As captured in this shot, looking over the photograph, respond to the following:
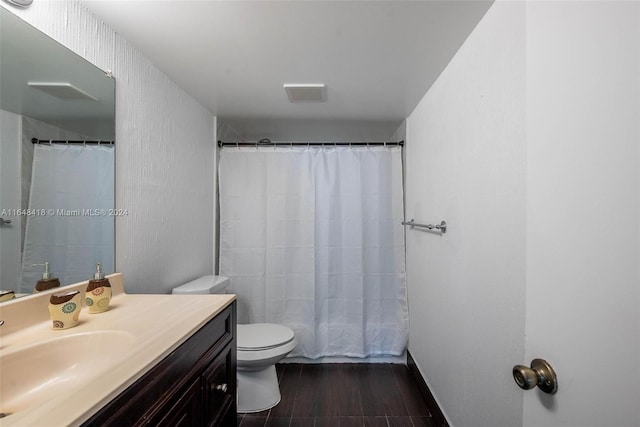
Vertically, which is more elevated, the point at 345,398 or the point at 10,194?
the point at 10,194

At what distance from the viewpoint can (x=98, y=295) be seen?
1.03 meters

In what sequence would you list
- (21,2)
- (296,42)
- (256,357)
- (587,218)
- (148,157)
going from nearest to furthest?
(587,218) < (21,2) < (296,42) < (148,157) < (256,357)

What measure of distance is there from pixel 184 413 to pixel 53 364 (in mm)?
390

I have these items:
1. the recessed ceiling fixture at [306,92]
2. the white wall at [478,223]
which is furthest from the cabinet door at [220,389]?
the recessed ceiling fixture at [306,92]

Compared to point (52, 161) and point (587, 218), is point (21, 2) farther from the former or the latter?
point (587, 218)

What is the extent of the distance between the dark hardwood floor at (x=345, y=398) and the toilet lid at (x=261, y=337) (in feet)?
1.45

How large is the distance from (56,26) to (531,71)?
1561mm

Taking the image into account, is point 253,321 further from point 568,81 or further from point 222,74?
point 568,81

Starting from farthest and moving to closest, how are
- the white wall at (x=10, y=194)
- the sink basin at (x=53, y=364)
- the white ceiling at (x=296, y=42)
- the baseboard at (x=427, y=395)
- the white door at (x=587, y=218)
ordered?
1. the baseboard at (x=427, y=395)
2. the white ceiling at (x=296, y=42)
3. the white wall at (x=10, y=194)
4. the sink basin at (x=53, y=364)
5. the white door at (x=587, y=218)

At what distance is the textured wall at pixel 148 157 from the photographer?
3.67ft

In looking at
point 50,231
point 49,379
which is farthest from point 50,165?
point 49,379

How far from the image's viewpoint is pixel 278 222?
232cm

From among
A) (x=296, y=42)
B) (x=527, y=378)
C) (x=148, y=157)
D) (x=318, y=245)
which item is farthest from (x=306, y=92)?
(x=527, y=378)

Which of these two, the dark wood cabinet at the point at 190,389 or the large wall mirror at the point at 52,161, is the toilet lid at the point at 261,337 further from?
the large wall mirror at the point at 52,161
